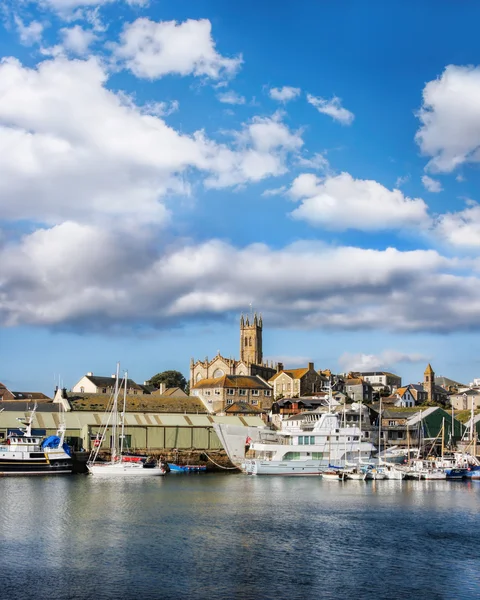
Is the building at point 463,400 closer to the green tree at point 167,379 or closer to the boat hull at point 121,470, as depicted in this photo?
the green tree at point 167,379

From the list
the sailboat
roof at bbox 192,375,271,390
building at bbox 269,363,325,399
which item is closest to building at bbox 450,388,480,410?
building at bbox 269,363,325,399

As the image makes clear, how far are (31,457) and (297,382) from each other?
83.3m

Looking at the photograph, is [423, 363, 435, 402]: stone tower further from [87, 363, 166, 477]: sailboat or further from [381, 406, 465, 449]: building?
[87, 363, 166, 477]: sailboat

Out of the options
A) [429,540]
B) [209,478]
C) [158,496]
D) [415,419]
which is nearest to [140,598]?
[429,540]

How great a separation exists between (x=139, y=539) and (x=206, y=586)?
11319 millimetres

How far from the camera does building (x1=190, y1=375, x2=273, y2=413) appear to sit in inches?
5394

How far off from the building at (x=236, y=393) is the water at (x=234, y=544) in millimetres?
68095

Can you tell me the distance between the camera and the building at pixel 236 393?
137000 millimetres

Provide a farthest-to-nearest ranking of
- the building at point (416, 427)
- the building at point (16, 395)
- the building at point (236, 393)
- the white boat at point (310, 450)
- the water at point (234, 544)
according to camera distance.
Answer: the building at point (16, 395) → the building at point (236, 393) → the building at point (416, 427) → the white boat at point (310, 450) → the water at point (234, 544)

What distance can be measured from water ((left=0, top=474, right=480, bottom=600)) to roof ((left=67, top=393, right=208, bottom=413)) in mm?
48537

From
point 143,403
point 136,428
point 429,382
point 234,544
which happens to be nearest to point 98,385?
point 143,403

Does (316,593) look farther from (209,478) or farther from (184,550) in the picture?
(209,478)

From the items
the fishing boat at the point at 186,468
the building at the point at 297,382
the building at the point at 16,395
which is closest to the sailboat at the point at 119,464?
the fishing boat at the point at 186,468

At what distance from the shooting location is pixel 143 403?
12275 centimetres
